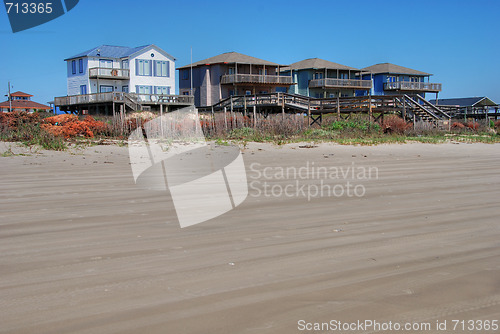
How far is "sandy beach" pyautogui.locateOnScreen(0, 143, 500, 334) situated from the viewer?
113 inches

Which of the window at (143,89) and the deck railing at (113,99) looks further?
the window at (143,89)

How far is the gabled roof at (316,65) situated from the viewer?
201 ft

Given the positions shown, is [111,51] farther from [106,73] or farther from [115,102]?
[115,102]

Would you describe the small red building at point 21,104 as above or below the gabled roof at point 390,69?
below

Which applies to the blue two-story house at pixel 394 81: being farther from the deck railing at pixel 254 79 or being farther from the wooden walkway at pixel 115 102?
the wooden walkway at pixel 115 102

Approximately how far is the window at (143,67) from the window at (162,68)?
0.71 meters

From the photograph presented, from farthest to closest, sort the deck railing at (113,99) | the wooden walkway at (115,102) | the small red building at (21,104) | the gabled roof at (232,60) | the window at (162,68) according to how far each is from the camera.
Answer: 1. the small red building at (21,104)
2. the gabled roof at (232,60)
3. the window at (162,68)
4. the deck railing at (113,99)
5. the wooden walkway at (115,102)

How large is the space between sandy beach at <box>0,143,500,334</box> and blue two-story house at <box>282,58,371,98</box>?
54.0 m

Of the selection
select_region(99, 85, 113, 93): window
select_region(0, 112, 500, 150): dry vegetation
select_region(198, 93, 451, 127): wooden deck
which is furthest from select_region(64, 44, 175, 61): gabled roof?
select_region(0, 112, 500, 150): dry vegetation

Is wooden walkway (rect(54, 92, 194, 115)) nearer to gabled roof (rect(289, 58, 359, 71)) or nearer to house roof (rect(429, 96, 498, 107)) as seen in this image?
gabled roof (rect(289, 58, 359, 71))

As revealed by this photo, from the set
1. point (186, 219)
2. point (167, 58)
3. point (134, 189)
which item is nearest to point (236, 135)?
point (134, 189)

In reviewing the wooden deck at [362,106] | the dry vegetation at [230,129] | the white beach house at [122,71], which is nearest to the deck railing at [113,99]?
the white beach house at [122,71]

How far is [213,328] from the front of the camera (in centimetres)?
270

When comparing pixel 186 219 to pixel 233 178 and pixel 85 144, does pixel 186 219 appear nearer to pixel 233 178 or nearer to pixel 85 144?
pixel 233 178
